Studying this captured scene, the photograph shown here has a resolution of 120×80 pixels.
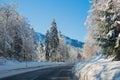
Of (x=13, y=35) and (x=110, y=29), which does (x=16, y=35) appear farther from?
(x=110, y=29)

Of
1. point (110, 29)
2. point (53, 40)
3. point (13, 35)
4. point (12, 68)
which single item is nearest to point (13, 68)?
point (12, 68)

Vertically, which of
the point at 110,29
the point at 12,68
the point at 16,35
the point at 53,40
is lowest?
the point at 12,68

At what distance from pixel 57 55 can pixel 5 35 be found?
62709 mm

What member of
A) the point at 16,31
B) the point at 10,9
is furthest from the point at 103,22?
the point at 16,31

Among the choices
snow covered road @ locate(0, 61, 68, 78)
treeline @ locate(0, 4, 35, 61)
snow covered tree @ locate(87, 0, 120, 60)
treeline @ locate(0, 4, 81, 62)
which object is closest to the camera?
snow covered tree @ locate(87, 0, 120, 60)

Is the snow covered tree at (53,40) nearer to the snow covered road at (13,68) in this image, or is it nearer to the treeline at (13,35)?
the treeline at (13,35)

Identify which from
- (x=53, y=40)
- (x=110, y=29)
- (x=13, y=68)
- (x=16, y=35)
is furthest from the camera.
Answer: (x=53, y=40)

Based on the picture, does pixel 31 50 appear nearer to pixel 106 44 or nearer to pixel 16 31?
pixel 16 31

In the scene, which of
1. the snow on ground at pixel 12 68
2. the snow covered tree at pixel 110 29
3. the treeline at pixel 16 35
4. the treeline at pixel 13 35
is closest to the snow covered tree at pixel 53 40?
the treeline at pixel 16 35

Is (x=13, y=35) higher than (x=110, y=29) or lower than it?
higher

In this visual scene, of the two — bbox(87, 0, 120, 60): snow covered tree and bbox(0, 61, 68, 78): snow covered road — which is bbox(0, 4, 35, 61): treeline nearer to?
bbox(0, 61, 68, 78): snow covered road

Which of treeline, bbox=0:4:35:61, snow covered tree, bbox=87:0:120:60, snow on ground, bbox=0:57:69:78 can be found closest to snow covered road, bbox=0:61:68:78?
snow on ground, bbox=0:57:69:78

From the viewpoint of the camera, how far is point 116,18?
20.8 meters

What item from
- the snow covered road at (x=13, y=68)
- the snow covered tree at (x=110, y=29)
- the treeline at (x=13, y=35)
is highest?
the treeline at (x=13, y=35)
